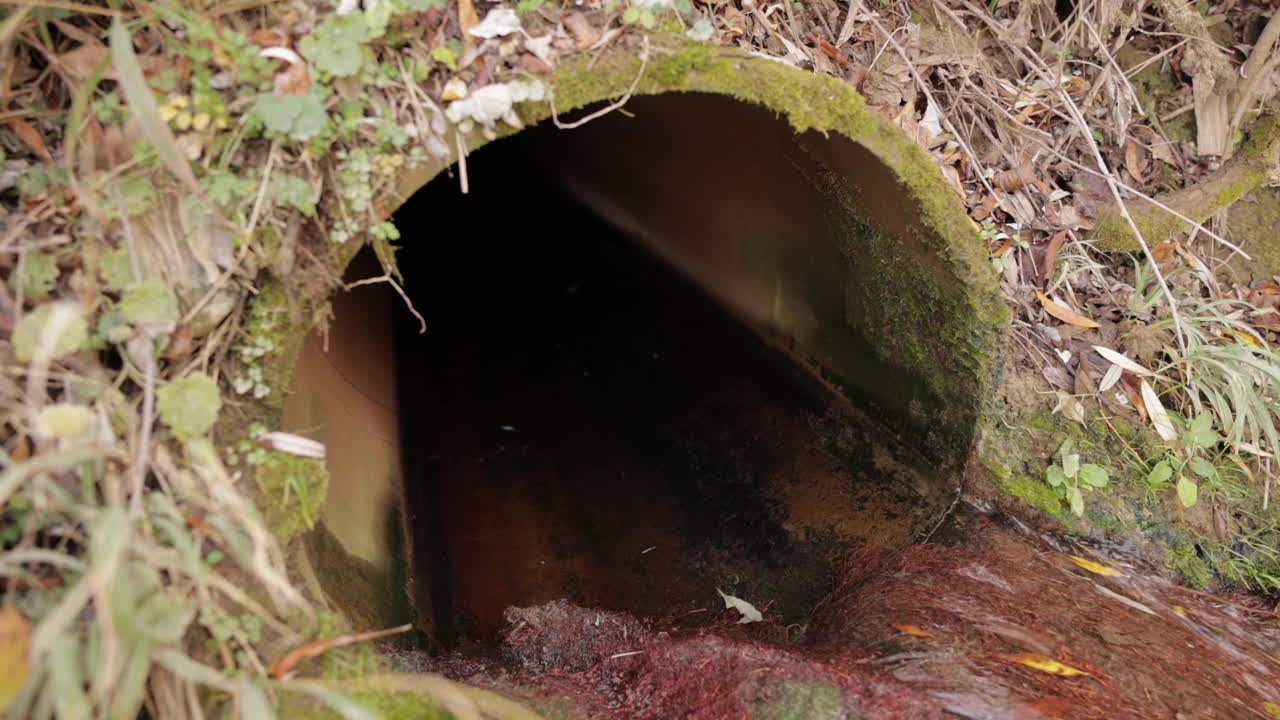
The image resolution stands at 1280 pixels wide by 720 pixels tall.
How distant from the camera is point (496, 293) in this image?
5.91 meters

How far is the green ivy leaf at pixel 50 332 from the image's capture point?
171 centimetres

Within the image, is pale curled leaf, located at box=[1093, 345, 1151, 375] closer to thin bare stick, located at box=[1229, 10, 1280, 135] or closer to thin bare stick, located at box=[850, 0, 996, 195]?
thin bare stick, located at box=[850, 0, 996, 195]

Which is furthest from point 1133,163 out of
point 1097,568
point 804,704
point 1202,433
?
point 804,704

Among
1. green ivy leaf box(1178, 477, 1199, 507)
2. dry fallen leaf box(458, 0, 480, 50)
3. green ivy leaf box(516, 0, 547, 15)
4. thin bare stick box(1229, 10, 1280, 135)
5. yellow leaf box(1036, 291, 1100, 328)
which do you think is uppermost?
thin bare stick box(1229, 10, 1280, 135)

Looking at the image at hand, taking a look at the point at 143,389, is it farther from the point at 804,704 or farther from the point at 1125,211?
the point at 1125,211

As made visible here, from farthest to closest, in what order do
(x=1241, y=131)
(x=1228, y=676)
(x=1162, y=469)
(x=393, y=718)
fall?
(x=1241, y=131) → (x=1162, y=469) → (x=1228, y=676) → (x=393, y=718)

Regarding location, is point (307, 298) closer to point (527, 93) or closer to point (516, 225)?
point (527, 93)

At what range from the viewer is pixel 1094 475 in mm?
3164

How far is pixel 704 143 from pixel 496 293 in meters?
1.98

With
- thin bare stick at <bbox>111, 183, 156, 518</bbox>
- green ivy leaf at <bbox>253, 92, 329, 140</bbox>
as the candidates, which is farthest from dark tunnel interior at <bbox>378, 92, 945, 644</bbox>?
green ivy leaf at <bbox>253, 92, 329, 140</bbox>

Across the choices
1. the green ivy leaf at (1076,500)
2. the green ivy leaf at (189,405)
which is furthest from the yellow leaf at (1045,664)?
the green ivy leaf at (189,405)

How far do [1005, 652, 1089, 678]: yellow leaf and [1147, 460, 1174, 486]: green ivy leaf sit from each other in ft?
3.25

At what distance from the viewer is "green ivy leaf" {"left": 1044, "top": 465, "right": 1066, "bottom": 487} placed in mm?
3205

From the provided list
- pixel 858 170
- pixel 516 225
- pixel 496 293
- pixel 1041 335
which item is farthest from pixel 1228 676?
pixel 516 225
